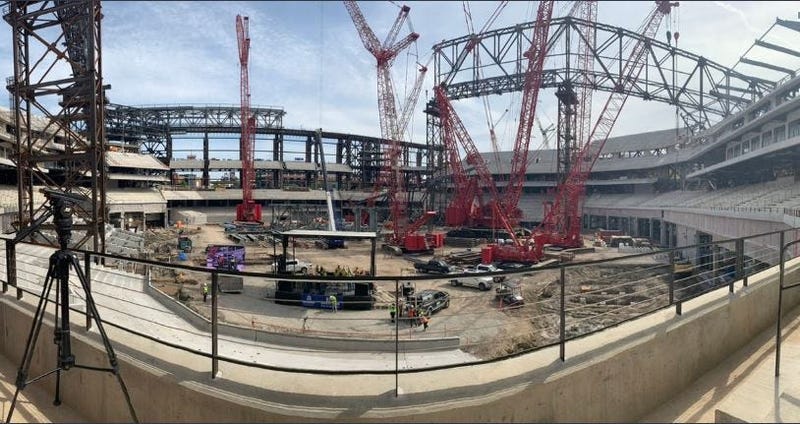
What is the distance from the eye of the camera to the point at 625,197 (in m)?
48.0

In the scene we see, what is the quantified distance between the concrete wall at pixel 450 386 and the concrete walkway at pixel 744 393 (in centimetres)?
8

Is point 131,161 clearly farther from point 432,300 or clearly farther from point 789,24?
point 789,24

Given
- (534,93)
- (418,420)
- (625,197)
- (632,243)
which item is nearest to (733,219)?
(632,243)

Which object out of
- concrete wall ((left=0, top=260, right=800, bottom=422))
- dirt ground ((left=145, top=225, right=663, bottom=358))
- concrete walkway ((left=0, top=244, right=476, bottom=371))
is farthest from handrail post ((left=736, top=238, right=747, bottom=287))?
concrete walkway ((left=0, top=244, right=476, bottom=371))

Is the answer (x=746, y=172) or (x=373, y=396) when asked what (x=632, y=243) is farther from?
(x=373, y=396)

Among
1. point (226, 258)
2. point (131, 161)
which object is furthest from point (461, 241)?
point (131, 161)

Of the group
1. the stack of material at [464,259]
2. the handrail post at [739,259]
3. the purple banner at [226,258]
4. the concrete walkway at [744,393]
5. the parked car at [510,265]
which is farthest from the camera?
the stack of material at [464,259]

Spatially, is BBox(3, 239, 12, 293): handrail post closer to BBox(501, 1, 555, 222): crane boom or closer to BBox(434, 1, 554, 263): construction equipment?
BBox(434, 1, 554, 263): construction equipment

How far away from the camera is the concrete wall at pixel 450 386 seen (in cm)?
206

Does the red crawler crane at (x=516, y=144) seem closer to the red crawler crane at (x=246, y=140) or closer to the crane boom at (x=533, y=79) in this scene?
the crane boom at (x=533, y=79)

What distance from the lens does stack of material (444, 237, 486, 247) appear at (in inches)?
1357

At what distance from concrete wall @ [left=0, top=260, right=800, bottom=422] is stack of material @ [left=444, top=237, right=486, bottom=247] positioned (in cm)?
3162

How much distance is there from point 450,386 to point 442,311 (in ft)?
44.1

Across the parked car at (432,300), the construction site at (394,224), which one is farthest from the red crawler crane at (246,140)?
the parked car at (432,300)
